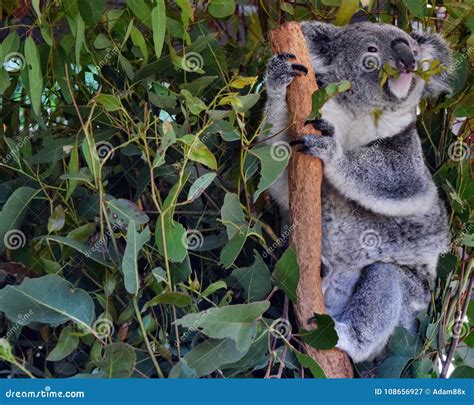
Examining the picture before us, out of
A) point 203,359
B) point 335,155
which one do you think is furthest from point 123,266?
point 335,155

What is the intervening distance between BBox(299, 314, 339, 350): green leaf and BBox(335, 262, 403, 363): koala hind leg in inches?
13.0

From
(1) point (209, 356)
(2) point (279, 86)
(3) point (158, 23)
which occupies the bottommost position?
(1) point (209, 356)

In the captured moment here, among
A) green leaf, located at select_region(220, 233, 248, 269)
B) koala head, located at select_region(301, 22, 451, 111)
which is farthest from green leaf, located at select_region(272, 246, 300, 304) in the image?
koala head, located at select_region(301, 22, 451, 111)

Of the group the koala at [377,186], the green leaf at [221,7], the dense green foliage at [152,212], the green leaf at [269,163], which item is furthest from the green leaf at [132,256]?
the koala at [377,186]

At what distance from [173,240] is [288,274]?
0.33 m

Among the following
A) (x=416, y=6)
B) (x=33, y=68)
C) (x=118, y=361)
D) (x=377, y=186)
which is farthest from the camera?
(x=377, y=186)

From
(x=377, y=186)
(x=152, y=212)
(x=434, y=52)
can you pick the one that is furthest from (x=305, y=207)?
(x=434, y=52)

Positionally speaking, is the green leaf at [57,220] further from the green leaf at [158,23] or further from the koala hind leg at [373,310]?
the koala hind leg at [373,310]

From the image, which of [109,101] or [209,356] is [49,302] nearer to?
[209,356]

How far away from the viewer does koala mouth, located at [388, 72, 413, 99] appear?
2.38 metres

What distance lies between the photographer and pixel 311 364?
179cm

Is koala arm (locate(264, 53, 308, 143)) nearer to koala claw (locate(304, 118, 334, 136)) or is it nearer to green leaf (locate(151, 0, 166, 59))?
koala claw (locate(304, 118, 334, 136))

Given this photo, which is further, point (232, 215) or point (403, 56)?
point (403, 56)

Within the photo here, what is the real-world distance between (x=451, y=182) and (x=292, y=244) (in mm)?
704
